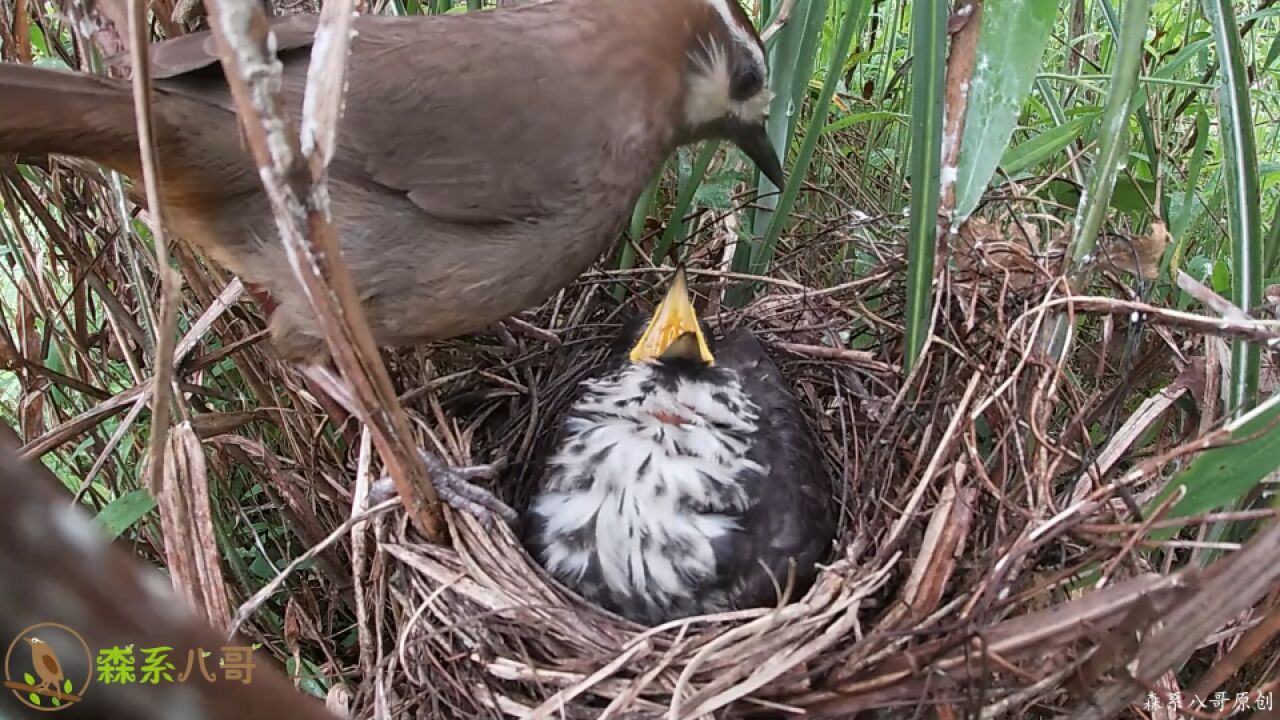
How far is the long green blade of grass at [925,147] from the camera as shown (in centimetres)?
98

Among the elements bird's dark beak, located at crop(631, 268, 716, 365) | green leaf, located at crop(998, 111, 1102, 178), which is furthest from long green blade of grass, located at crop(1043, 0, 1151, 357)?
bird's dark beak, located at crop(631, 268, 716, 365)

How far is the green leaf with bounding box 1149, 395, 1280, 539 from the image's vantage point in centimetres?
75

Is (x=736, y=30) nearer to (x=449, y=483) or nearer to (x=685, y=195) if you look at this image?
(x=685, y=195)

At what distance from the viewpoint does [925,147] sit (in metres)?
1.03

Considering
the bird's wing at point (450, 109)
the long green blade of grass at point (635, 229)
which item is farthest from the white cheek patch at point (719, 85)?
the bird's wing at point (450, 109)

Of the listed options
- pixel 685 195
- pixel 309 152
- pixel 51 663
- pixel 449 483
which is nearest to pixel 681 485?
pixel 449 483

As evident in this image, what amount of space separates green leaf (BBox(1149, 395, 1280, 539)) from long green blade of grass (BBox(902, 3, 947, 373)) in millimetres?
388

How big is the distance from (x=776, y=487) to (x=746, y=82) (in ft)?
2.23

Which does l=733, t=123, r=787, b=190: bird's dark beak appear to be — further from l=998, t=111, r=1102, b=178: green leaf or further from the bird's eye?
l=998, t=111, r=1102, b=178: green leaf

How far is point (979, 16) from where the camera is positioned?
1.03 meters

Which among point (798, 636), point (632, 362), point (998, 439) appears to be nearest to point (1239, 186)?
point (998, 439)

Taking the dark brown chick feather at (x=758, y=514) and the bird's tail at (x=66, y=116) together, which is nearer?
the bird's tail at (x=66, y=116)

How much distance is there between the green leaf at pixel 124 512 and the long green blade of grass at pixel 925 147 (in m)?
0.94

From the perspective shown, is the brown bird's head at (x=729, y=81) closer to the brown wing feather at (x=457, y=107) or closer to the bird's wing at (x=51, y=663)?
the brown wing feather at (x=457, y=107)
